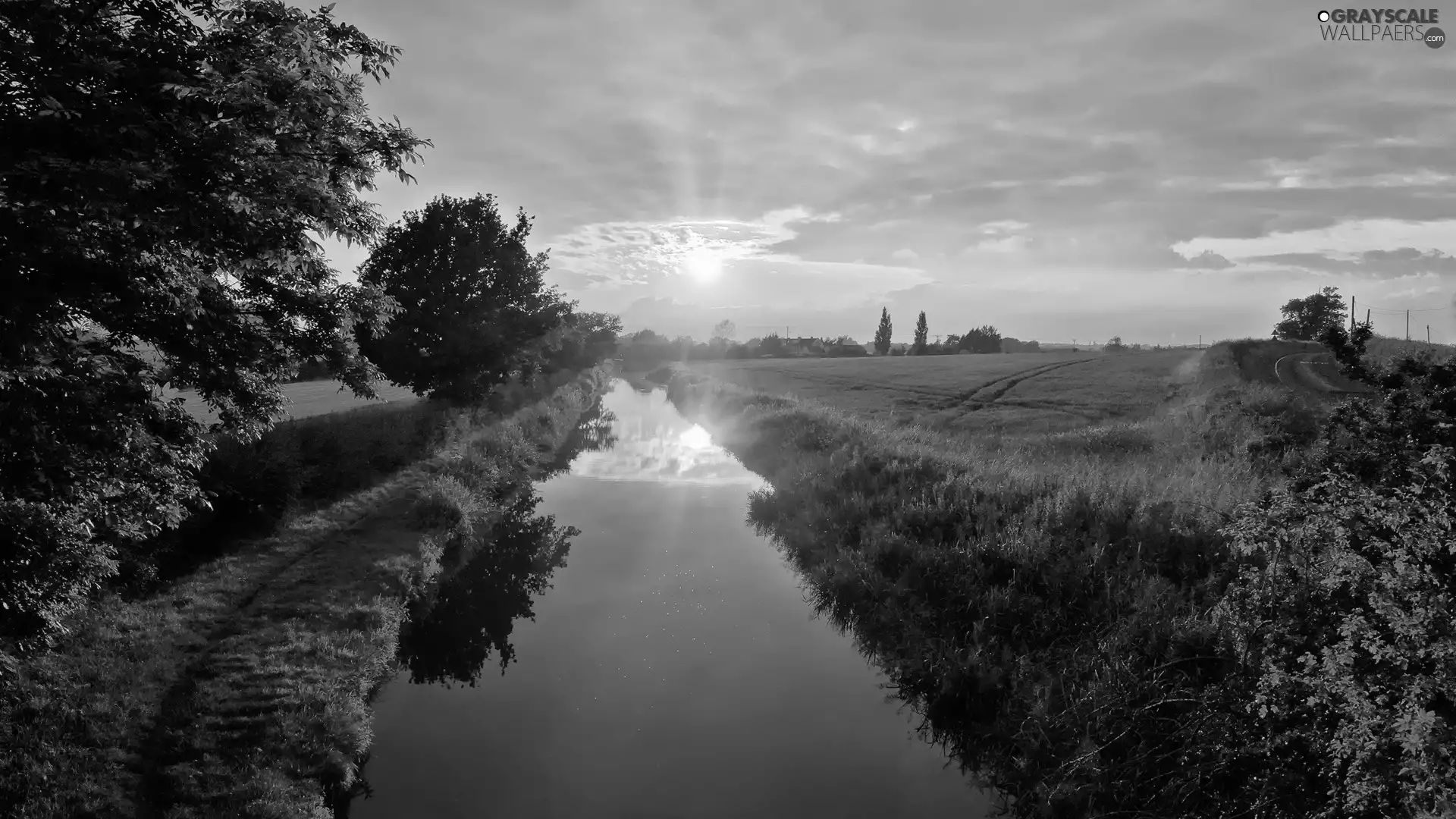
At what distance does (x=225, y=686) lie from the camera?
8031 millimetres

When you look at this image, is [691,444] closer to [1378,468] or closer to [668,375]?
[1378,468]

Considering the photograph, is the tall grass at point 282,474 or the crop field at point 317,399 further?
the crop field at point 317,399

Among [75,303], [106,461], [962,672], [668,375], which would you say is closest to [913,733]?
[962,672]

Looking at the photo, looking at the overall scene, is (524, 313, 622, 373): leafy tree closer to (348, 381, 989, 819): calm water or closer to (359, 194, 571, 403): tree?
(359, 194, 571, 403): tree

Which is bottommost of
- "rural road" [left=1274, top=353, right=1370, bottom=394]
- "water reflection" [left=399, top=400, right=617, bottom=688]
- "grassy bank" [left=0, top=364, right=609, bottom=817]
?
"water reflection" [left=399, top=400, right=617, bottom=688]

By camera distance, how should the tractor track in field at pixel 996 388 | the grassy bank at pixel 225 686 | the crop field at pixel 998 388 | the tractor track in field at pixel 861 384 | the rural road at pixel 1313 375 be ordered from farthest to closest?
the tractor track in field at pixel 861 384
the tractor track in field at pixel 996 388
the crop field at pixel 998 388
the rural road at pixel 1313 375
the grassy bank at pixel 225 686

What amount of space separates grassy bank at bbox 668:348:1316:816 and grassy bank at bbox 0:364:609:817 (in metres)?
8.13

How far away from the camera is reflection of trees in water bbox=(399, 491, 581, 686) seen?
436 inches

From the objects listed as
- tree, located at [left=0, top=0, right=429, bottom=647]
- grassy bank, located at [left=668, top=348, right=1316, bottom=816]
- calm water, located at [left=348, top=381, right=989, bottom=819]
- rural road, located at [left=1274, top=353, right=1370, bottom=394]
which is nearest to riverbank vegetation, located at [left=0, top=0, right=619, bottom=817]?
tree, located at [left=0, top=0, right=429, bottom=647]

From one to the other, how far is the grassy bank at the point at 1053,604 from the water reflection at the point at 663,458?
6.70 metres

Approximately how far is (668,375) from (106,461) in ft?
236

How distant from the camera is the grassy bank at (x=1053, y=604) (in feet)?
22.1

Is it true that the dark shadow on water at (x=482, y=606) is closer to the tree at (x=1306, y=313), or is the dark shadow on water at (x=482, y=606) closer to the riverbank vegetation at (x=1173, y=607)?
the riverbank vegetation at (x=1173, y=607)

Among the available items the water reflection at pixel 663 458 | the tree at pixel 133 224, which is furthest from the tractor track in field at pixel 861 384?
the tree at pixel 133 224
